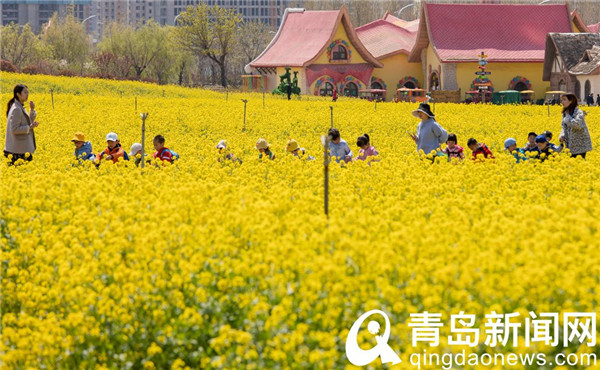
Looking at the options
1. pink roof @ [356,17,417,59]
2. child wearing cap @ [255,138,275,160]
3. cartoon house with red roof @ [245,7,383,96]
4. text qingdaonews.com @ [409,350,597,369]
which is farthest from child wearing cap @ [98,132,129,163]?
pink roof @ [356,17,417,59]

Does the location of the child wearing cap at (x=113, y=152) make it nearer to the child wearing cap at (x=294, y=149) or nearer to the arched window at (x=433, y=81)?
the child wearing cap at (x=294, y=149)

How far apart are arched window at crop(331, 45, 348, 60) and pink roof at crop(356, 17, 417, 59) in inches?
108

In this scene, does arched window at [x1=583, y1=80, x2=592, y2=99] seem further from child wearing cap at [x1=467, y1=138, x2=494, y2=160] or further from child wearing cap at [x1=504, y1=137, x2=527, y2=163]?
child wearing cap at [x1=467, y1=138, x2=494, y2=160]

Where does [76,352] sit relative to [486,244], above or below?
below

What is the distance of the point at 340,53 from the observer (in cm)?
5475

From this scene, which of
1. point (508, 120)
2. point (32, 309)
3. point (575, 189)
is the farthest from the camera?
point (508, 120)

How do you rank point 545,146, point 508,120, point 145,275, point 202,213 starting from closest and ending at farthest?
point 145,275, point 202,213, point 545,146, point 508,120

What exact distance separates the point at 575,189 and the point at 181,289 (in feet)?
17.7

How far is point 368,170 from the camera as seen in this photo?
11.4m

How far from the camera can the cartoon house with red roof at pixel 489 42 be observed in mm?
52531

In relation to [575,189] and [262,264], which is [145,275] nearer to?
[262,264]

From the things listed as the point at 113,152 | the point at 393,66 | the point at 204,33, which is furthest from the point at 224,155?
the point at 204,33

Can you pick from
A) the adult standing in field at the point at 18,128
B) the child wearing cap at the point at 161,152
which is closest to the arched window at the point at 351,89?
the child wearing cap at the point at 161,152

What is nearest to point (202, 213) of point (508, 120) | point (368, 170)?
point (368, 170)
